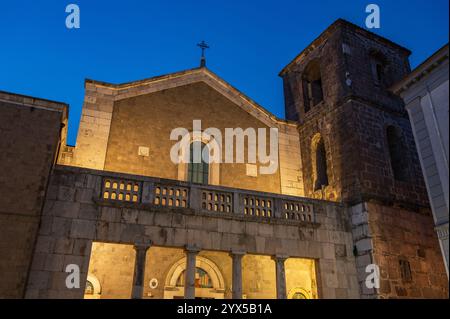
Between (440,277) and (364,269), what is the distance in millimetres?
2723

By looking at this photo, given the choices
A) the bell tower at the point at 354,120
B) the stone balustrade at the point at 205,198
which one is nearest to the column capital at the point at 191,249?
the stone balustrade at the point at 205,198

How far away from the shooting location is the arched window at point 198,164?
532 inches

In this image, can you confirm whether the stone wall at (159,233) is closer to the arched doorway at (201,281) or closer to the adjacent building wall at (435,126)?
the arched doorway at (201,281)

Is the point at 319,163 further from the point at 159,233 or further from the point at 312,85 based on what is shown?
the point at 159,233

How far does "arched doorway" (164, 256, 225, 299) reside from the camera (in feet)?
37.8

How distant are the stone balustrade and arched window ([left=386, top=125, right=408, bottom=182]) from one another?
4.08 m

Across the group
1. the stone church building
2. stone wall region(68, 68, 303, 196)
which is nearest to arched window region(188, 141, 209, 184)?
the stone church building

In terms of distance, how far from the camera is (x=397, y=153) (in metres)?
13.9

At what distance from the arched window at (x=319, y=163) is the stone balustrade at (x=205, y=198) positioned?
2.85 meters

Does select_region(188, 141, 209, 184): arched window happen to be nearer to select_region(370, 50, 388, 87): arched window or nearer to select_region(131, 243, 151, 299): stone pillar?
select_region(131, 243, 151, 299): stone pillar

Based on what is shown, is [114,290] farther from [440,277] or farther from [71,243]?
[440,277]
